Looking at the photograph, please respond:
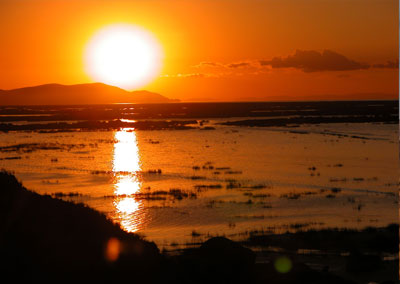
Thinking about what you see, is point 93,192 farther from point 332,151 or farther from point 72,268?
point 332,151

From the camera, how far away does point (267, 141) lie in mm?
61219

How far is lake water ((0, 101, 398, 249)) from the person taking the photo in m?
23.2

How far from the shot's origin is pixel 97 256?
1384 centimetres

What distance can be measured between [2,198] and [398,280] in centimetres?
1174

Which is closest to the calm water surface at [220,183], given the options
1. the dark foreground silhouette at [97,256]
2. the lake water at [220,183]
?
the lake water at [220,183]

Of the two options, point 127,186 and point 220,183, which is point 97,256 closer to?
point 127,186

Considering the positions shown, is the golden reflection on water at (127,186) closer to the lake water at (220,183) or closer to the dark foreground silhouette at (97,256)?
the lake water at (220,183)

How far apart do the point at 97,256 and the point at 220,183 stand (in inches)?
773

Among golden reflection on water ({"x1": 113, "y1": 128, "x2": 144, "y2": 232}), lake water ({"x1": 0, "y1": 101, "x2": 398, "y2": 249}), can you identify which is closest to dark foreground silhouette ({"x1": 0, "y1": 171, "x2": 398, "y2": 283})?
lake water ({"x1": 0, "y1": 101, "x2": 398, "y2": 249})

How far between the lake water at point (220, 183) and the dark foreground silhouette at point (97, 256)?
4.48 meters

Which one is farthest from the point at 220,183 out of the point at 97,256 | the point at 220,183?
the point at 97,256

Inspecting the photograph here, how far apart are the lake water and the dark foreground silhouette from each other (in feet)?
14.7

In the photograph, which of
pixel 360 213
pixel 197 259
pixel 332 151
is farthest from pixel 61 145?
pixel 197 259

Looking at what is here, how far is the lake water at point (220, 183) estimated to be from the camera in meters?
23.2
